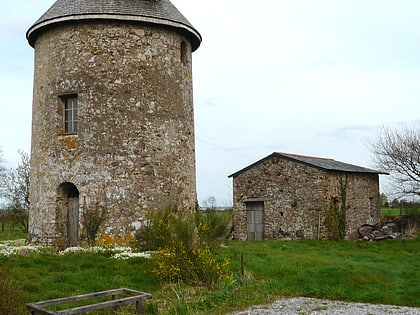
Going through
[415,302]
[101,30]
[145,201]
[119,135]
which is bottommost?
[415,302]

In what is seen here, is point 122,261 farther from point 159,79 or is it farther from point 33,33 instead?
point 33,33

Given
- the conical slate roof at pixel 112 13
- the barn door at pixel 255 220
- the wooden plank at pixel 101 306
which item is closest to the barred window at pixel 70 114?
the conical slate roof at pixel 112 13

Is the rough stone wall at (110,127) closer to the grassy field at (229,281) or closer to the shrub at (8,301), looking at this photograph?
the grassy field at (229,281)

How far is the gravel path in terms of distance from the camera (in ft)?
27.1

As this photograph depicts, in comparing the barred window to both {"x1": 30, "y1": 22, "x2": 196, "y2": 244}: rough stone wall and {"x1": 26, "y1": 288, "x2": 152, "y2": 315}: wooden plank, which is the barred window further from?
{"x1": 26, "y1": 288, "x2": 152, "y2": 315}: wooden plank

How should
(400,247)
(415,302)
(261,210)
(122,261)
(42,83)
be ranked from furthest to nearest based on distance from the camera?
(261,210) → (400,247) → (42,83) → (122,261) → (415,302)

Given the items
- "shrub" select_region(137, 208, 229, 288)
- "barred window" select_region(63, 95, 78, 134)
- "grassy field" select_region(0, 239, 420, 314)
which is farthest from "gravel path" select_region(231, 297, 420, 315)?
"barred window" select_region(63, 95, 78, 134)

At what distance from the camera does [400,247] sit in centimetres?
1839

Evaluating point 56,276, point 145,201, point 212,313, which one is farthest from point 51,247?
point 212,313

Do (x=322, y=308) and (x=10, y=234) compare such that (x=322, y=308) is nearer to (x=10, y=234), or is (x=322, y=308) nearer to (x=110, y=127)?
(x=110, y=127)

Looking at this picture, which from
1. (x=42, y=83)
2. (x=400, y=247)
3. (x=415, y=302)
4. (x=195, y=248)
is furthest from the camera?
(x=400, y=247)

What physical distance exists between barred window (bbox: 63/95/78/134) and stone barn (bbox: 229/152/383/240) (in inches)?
396

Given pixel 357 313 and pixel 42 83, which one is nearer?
pixel 357 313

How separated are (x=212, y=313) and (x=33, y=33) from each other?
1154 centimetres
